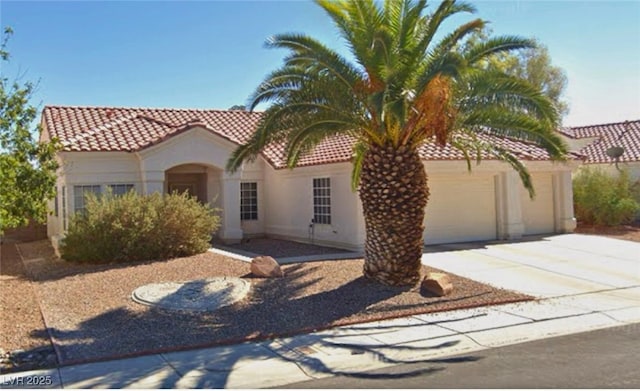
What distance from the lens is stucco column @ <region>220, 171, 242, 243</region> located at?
70.0ft

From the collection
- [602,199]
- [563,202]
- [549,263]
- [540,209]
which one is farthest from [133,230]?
[602,199]

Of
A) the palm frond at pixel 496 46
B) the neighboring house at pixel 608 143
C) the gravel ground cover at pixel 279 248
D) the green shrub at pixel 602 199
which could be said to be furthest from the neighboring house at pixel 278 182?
the neighboring house at pixel 608 143

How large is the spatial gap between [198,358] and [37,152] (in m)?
7.06

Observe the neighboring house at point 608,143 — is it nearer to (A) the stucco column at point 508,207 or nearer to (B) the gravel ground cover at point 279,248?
(A) the stucco column at point 508,207

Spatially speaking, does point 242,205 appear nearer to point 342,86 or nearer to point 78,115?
point 78,115

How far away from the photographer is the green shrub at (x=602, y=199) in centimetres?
2420

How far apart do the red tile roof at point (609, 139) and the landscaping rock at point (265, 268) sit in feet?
67.9

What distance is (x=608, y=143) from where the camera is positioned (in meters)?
32.9

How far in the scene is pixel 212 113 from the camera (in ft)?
86.9

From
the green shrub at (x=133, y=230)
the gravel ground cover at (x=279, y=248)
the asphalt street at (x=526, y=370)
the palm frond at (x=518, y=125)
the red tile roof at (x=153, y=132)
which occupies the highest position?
the red tile roof at (x=153, y=132)

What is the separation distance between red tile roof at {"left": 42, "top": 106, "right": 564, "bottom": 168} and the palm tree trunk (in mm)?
5591

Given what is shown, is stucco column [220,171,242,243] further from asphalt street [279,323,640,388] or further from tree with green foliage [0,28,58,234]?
asphalt street [279,323,640,388]

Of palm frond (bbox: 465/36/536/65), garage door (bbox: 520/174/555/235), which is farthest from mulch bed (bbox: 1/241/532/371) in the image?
garage door (bbox: 520/174/555/235)

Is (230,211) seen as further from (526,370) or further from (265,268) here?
(526,370)
